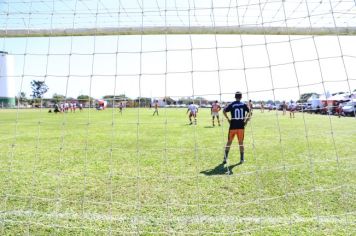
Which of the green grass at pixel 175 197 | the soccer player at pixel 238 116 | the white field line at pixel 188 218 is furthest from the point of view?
the soccer player at pixel 238 116

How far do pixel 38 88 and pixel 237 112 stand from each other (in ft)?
14.9

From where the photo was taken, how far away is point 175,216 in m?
4.28

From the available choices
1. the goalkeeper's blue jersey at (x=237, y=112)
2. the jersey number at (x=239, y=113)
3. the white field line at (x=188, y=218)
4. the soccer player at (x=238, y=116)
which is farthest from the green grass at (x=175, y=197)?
the jersey number at (x=239, y=113)

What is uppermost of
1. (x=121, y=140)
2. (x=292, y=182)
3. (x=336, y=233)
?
(x=121, y=140)

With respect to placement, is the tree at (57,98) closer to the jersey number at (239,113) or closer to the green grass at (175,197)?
the green grass at (175,197)

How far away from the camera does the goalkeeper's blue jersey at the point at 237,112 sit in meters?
7.74

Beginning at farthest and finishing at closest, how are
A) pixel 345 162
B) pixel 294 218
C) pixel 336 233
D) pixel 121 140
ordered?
pixel 121 140, pixel 345 162, pixel 294 218, pixel 336 233

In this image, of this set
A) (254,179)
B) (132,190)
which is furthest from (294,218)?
(132,190)

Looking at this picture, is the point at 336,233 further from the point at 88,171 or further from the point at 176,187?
the point at 88,171

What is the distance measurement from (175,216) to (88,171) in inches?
133

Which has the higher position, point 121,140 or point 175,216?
point 121,140

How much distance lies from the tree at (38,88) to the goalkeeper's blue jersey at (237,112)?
427cm

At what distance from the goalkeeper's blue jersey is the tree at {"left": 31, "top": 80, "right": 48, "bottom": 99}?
14.0 ft

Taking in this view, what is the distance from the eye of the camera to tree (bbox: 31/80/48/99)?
4665 millimetres
